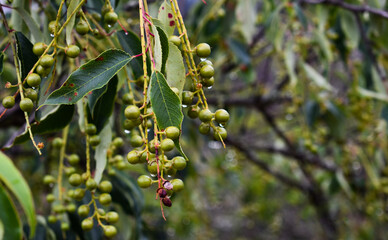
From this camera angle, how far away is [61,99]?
0.64 meters

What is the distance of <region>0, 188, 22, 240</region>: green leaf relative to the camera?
48 cm

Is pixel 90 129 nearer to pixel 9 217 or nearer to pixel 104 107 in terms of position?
pixel 104 107

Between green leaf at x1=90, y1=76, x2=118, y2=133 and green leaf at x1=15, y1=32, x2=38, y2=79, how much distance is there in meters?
0.15

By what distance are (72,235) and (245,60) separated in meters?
1.30

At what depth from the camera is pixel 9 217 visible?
1.59ft

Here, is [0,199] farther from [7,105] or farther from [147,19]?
[147,19]

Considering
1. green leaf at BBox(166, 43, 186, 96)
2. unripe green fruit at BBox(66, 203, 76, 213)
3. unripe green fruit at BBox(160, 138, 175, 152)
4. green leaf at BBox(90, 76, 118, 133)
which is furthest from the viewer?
unripe green fruit at BBox(66, 203, 76, 213)

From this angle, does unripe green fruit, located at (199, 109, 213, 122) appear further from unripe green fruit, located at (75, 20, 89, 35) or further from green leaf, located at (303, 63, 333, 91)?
green leaf, located at (303, 63, 333, 91)

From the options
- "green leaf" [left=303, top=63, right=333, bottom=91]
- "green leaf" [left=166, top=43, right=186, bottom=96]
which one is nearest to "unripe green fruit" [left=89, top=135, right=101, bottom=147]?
"green leaf" [left=166, top=43, right=186, bottom=96]

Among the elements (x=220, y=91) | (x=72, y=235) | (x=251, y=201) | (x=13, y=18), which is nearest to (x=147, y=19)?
(x=13, y=18)

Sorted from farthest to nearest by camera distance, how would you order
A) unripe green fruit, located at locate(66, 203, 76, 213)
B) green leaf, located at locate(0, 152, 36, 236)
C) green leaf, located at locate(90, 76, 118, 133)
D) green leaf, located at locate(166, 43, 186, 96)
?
unripe green fruit, located at locate(66, 203, 76, 213)
green leaf, located at locate(90, 76, 118, 133)
green leaf, located at locate(166, 43, 186, 96)
green leaf, located at locate(0, 152, 36, 236)

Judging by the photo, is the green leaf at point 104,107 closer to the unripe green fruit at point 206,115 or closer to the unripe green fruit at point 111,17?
the unripe green fruit at point 111,17

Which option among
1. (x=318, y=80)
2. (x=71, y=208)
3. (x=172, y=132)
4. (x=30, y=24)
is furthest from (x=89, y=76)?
(x=318, y=80)

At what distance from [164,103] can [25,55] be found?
0.33 m
